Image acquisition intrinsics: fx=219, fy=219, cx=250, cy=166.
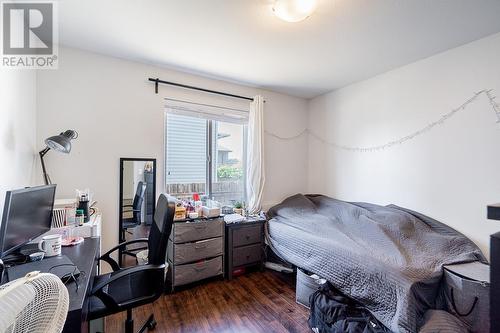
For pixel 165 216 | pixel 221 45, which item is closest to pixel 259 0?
pixel 221 45

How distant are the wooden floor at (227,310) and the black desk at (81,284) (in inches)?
29.5

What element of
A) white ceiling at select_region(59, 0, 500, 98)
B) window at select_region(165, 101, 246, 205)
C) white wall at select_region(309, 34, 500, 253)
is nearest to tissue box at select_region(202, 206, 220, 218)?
window at select_region(165, 101, 246, 205)

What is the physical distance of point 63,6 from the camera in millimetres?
1618

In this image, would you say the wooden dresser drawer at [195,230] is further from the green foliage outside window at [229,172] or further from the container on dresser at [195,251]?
the green foliage outside window at [229,172]

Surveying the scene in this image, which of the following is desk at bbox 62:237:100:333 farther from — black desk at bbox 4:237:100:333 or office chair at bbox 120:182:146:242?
office chair at bbox 120:182:146:242

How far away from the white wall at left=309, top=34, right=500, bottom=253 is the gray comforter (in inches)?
8.6

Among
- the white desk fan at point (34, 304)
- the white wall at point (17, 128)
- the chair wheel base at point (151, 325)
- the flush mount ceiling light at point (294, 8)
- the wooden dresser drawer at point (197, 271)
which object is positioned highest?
the flush mount ceiling light at point (294, 8)

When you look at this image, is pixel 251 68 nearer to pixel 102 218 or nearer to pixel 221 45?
pixel 221 45

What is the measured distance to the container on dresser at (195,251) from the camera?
90.0 inches

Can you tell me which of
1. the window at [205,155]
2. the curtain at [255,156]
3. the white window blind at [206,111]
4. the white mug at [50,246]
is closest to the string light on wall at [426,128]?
the curtain at [255,156]

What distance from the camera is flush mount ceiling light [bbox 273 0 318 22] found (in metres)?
1.48

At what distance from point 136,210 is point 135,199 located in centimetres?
12


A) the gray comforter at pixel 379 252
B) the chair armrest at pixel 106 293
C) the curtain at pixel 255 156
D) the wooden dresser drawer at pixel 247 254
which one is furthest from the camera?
the curtain at pixel 255 156

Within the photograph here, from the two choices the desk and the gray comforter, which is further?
the gray comforter
